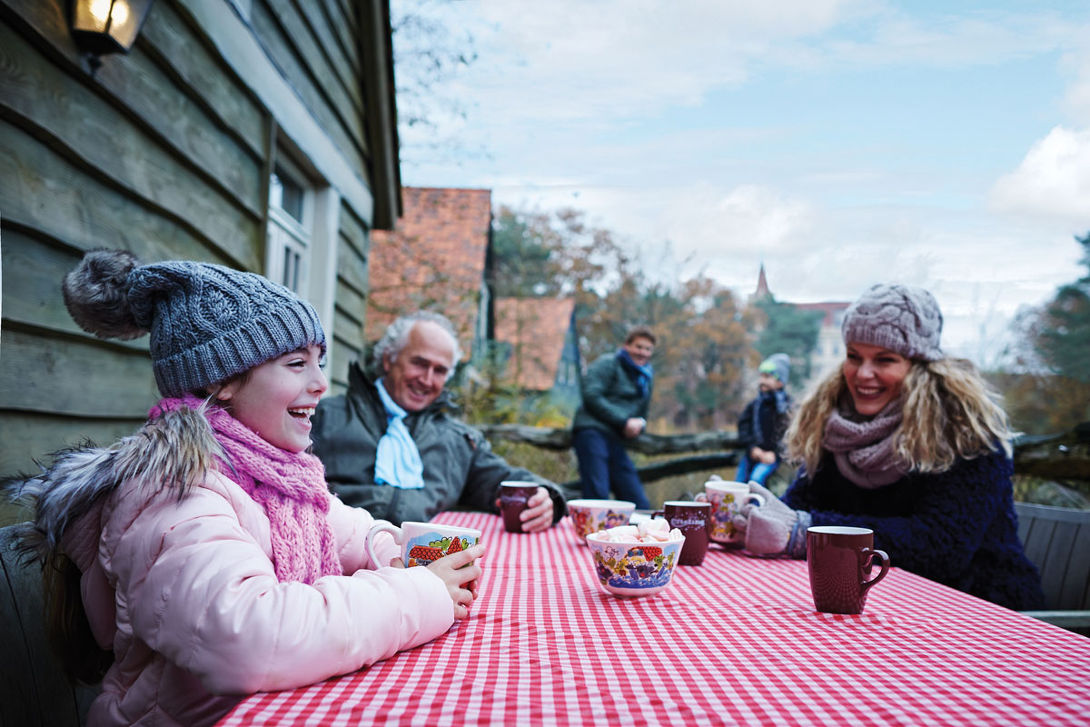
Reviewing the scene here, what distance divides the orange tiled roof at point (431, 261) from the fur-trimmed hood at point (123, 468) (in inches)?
357

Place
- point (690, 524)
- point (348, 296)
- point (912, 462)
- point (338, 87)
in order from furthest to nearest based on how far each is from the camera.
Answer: point (348, 296)
point (338, 87)
point (912, 462)
point (690, 524)

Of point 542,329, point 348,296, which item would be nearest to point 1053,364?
point 348,296

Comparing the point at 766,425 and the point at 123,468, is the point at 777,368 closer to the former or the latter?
the point at 766,425

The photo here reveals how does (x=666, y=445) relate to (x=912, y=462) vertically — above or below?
below

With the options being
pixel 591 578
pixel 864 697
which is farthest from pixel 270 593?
pixel 591 578

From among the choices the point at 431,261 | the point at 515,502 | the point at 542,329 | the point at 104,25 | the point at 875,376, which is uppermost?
the point at 431,261

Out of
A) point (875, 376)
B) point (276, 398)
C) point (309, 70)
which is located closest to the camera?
point (276, 398)

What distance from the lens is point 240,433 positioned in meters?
1.31

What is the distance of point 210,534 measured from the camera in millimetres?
1027

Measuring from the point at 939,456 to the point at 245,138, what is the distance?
128 inches

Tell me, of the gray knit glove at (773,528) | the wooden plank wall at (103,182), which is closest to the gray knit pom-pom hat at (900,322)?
the gray knit glove at (773,528)

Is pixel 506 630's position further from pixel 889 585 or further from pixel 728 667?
pixel 889 585

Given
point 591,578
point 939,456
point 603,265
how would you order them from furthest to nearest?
point 603,265
point 939,456
point 591,578

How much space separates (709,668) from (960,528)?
55.5 inches
